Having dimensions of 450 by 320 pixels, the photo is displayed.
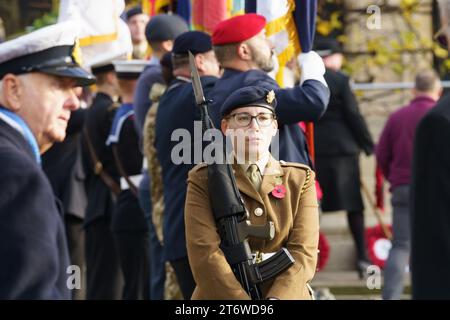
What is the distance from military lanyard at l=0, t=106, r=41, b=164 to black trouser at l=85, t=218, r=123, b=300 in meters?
5.61

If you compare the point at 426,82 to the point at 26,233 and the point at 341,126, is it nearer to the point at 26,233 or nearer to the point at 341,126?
the point at 341,126

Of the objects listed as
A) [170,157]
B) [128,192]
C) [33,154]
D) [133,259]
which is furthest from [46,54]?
[128,192]

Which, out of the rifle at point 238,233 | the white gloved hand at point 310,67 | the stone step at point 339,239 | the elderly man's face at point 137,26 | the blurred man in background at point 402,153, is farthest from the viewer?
the stone step at point 339,239

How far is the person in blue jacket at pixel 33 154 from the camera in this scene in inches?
147

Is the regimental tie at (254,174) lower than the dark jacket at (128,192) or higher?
higher

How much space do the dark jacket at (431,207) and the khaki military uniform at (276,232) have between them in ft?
4.30

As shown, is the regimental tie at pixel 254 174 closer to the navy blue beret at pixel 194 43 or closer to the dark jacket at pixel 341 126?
the navy blue beret at pixel 194 43

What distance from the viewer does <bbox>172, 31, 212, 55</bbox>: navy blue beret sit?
7.01 metres

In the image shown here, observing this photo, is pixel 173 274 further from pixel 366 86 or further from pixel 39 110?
pixel 366 86

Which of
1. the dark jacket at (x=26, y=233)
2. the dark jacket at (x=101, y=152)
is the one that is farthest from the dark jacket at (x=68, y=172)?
the dark jacket at (x=26, y=233)

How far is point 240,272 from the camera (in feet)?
17.0

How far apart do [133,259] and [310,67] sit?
10.6 ft

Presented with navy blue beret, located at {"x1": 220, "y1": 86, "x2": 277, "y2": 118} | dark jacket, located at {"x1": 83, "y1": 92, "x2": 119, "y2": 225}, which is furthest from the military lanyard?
dark jacket, located at {"x1": 83, "y1": 92, "x2": 119, "y2": 225}

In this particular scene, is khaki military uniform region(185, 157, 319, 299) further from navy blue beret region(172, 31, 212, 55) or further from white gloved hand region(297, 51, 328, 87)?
navy blue beret region(172, 31, 212, 55)
